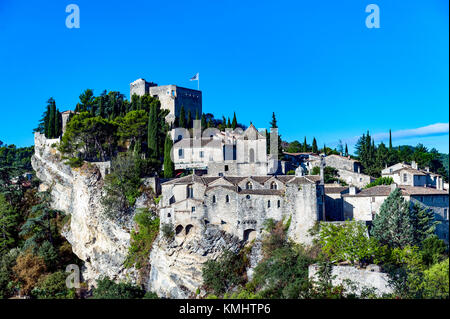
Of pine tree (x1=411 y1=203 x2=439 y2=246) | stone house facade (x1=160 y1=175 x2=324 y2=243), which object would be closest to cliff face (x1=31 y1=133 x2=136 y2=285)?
stone house facade (x1=160 y1=175 x2=324 y2=243)

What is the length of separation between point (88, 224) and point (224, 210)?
1587cm

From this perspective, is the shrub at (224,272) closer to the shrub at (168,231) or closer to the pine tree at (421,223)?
the shrub at (168,231)

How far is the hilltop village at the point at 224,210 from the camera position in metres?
33.0

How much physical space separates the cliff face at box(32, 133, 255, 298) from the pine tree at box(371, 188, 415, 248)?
10.1 metres

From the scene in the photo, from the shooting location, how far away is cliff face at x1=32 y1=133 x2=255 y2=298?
3809 cm

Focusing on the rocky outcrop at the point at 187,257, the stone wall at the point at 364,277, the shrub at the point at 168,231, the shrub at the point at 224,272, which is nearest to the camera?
the stone wall at the point at 364,277

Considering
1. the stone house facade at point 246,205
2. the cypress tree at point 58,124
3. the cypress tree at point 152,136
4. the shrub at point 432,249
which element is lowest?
the shrub at point 432,249

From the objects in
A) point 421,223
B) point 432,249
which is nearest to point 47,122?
point 421,223

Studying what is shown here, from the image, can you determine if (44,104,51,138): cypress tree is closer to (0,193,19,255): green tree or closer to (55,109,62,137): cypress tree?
(55,109,62,137): cypress tree

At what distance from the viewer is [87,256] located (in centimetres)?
4784

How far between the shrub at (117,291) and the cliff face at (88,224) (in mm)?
4551

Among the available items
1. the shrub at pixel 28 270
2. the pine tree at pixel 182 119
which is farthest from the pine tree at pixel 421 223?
the shrub at pixel 28 270
